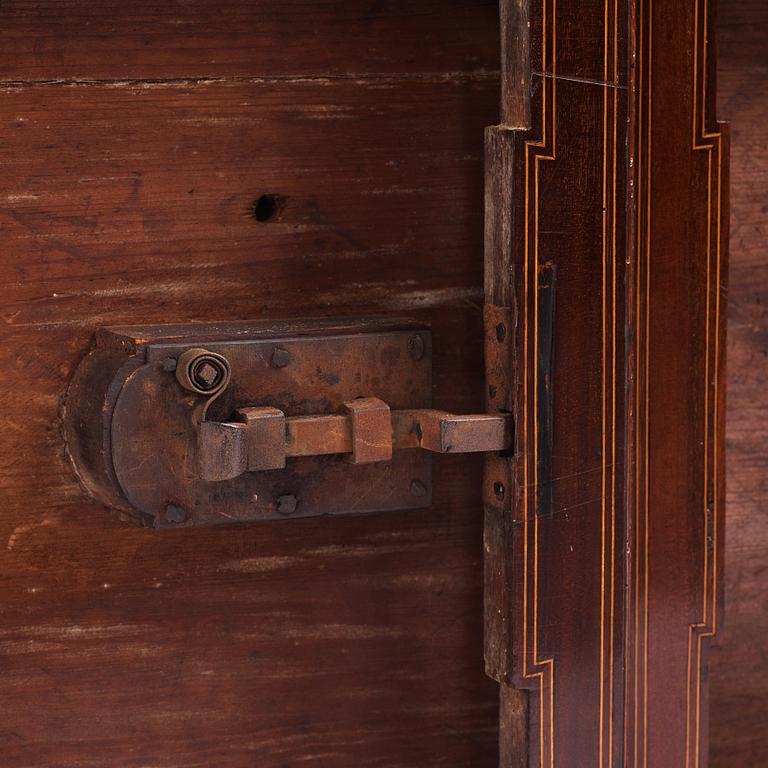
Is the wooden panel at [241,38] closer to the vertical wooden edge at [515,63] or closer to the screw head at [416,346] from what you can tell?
the vertical wooden edge at [515,63]

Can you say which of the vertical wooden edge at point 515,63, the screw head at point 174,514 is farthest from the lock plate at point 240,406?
the vertical wooden edge at point 515,63

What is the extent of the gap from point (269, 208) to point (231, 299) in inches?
3.7

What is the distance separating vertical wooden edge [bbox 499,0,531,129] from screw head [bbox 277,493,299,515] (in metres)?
0.39

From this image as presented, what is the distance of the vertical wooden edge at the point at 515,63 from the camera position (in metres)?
1.13

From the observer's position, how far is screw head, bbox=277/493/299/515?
116 cm

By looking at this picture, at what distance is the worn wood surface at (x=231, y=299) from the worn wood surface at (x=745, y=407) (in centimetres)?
28

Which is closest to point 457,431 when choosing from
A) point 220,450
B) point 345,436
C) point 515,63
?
point 345,436

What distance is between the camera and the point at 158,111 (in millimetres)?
1153

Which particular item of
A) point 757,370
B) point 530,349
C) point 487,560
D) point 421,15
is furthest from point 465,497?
point 421,15

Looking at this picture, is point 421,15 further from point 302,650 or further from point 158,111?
point 302,650

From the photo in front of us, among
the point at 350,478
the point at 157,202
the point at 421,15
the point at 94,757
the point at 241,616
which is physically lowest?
the point at 94,757

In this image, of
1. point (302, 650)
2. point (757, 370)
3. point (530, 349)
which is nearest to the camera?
point (530, 349)

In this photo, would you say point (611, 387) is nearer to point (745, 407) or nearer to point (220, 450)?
point (745, 407)

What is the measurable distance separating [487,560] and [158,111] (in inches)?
20.3
